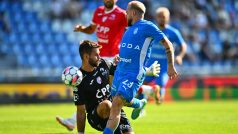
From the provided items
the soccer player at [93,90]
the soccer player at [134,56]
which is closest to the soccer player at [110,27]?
the soccer player at [134,56]

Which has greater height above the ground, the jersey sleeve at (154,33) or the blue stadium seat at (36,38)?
the jersey sleeve at (154,33)

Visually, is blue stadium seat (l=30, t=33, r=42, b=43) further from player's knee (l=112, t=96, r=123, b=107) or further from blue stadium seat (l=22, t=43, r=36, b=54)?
player's knee (l=112, t=96, r=123, b=107)

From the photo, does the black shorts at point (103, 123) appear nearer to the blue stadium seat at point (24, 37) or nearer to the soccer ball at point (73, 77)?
the soccer ball at point (73, 77)

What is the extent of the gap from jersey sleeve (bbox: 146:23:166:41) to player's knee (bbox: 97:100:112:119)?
1236 mm

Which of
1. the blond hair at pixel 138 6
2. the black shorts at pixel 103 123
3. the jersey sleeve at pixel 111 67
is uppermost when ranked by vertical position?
the blond hair at pixel 138 6

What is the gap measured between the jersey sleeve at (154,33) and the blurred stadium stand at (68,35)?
14.2 m

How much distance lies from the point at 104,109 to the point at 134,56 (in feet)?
3.12

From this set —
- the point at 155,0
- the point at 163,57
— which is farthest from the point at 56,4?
the point at 163,57

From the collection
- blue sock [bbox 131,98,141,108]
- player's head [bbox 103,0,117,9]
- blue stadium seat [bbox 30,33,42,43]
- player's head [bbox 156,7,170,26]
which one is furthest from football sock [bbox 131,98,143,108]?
blue stadium seat [bbox 30,33,42,43]

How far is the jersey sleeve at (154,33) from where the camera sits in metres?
9.04

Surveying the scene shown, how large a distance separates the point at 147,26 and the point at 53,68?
16588mm

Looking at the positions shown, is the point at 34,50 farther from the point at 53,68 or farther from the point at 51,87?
the point at 51,87

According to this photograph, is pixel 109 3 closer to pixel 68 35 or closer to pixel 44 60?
pixel 44 60

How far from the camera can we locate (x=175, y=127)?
40.7ft
